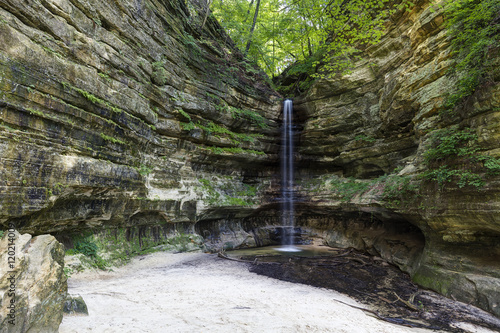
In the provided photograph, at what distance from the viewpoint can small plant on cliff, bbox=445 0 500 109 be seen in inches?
283

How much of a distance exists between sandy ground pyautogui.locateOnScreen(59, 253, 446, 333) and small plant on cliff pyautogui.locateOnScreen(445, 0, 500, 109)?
24.2ft

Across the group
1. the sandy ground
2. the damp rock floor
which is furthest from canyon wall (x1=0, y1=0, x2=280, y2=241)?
the sandy ground

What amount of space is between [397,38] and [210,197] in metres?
13.5

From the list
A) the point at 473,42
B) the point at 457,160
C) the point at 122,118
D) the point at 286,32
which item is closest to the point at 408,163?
the point at 457,160

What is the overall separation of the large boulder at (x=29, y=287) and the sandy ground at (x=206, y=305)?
49 centimetres

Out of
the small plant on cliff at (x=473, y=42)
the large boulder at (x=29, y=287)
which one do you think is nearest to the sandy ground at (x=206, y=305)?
the large boulder at (x=29, y=287)

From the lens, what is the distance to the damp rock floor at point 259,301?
4465 millimetres

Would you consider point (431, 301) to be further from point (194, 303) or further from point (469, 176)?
point (194, 303)

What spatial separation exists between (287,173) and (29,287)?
17.0 metres

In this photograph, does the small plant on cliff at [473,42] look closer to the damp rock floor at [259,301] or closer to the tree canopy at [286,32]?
the tree canopy at [286,32]

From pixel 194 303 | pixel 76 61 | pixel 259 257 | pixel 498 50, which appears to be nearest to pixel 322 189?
pixel 259 257

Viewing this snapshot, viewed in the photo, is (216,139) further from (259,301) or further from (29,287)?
(29,287)

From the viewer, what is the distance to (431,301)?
719cm

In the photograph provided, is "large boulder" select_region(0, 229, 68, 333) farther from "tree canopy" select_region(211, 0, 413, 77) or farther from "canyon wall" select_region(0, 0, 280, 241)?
"tree canopy" select_region(211, 0, 413, 77)
